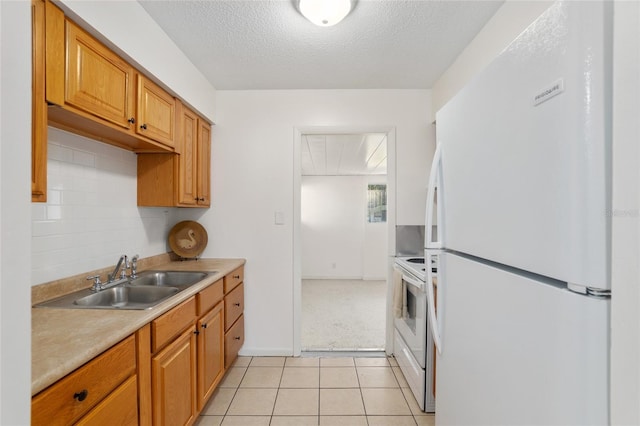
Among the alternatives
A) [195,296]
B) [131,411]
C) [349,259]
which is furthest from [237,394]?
[349,259]

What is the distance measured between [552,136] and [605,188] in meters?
0.15

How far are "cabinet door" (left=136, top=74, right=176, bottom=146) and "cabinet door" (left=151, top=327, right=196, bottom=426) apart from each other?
1.20 meters

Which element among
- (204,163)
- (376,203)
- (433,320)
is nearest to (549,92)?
(433,320)

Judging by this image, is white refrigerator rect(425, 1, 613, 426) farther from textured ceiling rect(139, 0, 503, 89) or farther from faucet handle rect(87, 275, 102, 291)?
faucet handle rect(87, 275, 102, 291)

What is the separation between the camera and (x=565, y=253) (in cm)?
58

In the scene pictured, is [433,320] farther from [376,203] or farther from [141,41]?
[376,203]

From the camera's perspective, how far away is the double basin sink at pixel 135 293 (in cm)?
133

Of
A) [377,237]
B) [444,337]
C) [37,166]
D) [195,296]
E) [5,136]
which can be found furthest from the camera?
[377,237]

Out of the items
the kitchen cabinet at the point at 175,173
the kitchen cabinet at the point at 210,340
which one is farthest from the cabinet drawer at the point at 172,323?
the kitchen cabinet at the point at 175,173

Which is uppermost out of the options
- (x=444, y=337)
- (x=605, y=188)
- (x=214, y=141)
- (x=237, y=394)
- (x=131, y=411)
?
(x=214, y=141)

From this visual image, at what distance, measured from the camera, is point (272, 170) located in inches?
102

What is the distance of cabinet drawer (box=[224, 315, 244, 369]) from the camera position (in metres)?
2.10

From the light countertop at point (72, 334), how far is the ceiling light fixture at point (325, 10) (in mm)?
1669

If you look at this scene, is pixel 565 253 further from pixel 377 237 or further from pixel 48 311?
pixel 377 237
